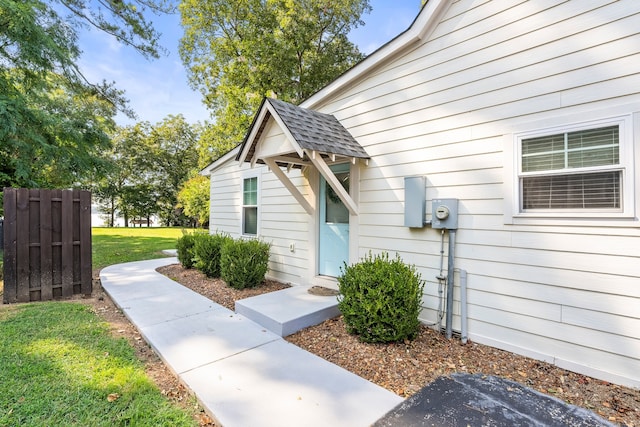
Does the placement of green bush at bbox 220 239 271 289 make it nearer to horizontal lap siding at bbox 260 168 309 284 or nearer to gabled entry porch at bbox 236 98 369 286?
horizontal lap siding at bbox 260 168 309 284

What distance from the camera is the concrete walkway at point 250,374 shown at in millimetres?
2100

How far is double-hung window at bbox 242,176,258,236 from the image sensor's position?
6730 mm

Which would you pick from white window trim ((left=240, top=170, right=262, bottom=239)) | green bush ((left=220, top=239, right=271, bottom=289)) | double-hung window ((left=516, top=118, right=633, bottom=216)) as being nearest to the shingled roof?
green bush ((left=220, top=239, right=271, bottom=289))

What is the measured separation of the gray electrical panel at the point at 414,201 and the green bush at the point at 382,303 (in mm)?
667

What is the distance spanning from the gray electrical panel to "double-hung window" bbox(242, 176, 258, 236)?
3.78m

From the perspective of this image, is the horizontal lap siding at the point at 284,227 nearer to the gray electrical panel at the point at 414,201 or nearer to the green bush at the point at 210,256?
the green bush at the point at 210,256

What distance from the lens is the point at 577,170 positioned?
107 inches

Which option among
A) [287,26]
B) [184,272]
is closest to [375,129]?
[184,272]

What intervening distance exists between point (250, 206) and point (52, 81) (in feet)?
23.5

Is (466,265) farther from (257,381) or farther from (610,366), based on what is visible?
(257,381)

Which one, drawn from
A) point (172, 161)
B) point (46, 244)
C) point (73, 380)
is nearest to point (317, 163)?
point (73, 380)

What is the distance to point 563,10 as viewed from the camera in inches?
110

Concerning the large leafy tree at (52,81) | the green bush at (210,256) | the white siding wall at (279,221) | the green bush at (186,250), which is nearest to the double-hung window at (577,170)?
the white siding wall at (279,221)

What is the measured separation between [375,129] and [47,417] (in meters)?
4.32
